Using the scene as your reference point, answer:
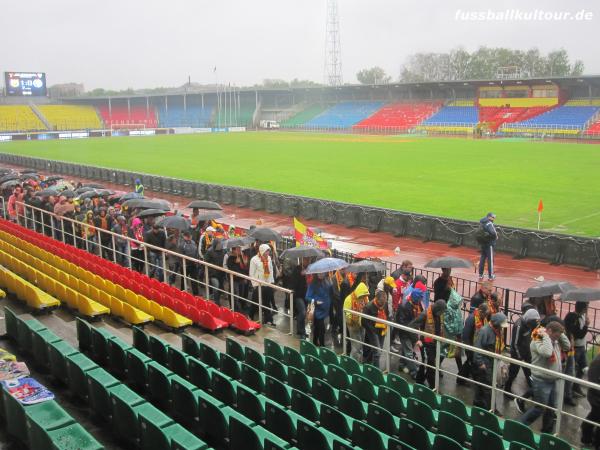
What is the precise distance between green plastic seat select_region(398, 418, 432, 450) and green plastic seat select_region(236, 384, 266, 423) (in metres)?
1.55

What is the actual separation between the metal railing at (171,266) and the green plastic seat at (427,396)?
351 centimetres

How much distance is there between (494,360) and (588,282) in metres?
9.54

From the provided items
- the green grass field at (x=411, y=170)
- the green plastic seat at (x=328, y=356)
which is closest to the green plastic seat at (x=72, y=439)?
the green plastic seat at (x=328, y=356)

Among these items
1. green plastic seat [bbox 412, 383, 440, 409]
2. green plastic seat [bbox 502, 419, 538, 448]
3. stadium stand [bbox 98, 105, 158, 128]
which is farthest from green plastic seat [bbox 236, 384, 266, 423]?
stadium stand [bbox 98, 105, 158, 128]

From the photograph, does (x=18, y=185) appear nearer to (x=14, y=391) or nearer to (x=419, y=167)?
(x=14, y=391)

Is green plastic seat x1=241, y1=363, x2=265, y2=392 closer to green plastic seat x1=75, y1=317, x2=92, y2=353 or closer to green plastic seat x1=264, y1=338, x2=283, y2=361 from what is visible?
green plastic seat x1=264, y1=338, x2=283, y2=361

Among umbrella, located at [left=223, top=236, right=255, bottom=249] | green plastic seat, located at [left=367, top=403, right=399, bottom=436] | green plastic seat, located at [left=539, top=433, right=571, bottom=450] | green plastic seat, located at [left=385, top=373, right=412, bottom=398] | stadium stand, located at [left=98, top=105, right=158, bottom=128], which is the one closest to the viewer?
green plastic seat, located at [left=539, top=433, right=571, bottom=450]

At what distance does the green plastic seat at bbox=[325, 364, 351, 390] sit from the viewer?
773 cm

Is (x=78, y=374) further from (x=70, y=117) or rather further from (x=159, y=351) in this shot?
(x=70, y=117)

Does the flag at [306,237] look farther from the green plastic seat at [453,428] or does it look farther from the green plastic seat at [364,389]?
the green plastic seat at [453,428]

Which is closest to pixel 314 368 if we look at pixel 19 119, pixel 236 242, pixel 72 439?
pixel 72 439

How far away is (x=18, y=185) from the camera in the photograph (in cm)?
2231

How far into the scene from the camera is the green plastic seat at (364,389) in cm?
738

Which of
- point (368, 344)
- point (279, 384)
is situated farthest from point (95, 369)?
point (368, 344)
